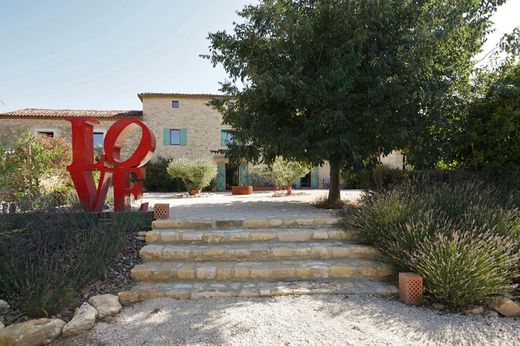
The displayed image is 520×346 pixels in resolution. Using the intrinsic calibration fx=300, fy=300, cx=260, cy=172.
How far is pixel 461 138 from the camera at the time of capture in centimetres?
707

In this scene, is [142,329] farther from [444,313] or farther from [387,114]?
[387,114]

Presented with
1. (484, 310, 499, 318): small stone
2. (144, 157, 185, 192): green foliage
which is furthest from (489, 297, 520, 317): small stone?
(144, 157, 185, 192): green foliage

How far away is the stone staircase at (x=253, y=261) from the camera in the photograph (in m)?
3.57

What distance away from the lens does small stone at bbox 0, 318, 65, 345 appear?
2.53 meters

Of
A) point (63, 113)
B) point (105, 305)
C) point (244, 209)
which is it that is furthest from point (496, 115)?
point (63, 113)

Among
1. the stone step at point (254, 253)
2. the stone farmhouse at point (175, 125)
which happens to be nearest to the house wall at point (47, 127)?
the stone farmhouse at point (175, 125)

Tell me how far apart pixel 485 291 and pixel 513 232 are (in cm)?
119

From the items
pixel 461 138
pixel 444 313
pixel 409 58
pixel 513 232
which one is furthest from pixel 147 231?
pixel 461 138

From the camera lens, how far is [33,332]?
2602 mm

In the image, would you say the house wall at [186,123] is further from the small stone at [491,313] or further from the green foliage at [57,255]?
A: the small stone at [491,313]

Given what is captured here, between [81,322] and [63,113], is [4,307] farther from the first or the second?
[63,113]

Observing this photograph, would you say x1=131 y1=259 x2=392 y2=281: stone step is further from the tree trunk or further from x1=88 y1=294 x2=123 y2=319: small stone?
the tree trunk

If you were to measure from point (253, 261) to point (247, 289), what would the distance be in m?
0.67

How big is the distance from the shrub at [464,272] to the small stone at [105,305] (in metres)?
3.33
